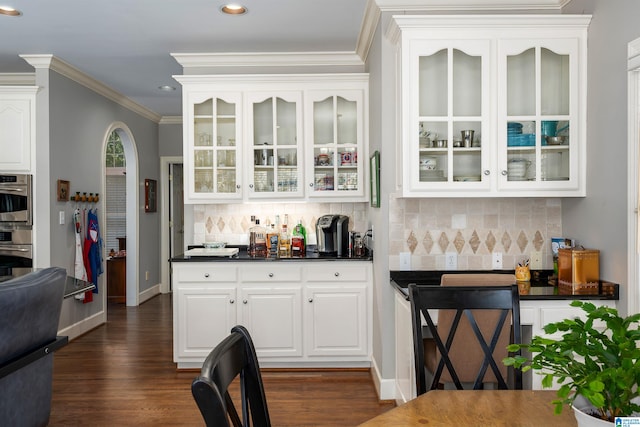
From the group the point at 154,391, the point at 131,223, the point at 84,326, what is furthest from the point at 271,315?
the point at 131,223

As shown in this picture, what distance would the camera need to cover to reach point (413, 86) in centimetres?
305

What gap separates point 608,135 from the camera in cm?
277

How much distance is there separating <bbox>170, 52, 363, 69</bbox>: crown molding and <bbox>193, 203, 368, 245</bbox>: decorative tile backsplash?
50.0 inches

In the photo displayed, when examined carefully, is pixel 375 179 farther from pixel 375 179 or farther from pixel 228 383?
pixel 228 383

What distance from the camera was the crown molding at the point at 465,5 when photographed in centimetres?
330

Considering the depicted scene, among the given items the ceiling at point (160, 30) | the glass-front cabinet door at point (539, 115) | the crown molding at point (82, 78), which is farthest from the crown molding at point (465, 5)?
the crown molding at point (82, 78)

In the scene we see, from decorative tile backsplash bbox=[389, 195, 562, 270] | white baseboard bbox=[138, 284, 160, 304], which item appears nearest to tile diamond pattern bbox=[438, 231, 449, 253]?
decorative tile backsplash bbox=[389, 195, 562, 270]

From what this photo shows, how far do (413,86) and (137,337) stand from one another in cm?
379

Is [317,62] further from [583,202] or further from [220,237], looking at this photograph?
[583,202]

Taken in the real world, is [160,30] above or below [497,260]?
above

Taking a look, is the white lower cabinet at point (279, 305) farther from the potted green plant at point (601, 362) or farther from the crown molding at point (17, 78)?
the potted green plant at point (601, 362)

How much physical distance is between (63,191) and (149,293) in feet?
8.77

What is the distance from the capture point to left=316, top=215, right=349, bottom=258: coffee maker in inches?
168

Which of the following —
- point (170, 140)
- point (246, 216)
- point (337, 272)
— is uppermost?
point (170, 140)
